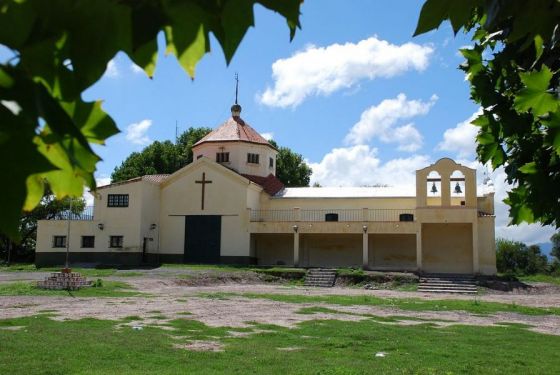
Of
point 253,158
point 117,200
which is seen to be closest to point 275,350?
point 117,200

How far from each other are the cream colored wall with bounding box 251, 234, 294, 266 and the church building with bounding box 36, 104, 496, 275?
2.8 inches

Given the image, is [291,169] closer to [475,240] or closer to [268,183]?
[268,183]

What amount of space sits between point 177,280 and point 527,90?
1120 inches

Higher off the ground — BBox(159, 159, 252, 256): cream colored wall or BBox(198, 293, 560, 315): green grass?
BBox(159, 159, 252, 256): cream colored wall

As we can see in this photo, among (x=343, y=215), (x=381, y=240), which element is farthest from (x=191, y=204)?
(x=381, y=240)

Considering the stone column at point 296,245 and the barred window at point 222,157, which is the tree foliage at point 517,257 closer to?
the stone column at point 296,245

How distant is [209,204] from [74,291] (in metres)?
19.0

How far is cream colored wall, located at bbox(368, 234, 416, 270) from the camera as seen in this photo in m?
40.0

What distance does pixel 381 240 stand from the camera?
4075 centimetres

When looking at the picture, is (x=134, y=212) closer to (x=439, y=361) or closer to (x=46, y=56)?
(x=439, y=361)

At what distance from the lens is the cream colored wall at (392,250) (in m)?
40.0

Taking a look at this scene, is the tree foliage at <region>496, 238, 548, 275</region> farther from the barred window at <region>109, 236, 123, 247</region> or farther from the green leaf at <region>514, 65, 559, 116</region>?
the green leaf at <region>514, 65, 559, 116</region>

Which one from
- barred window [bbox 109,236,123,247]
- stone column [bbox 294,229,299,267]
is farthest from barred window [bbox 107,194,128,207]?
stone column [bbox 294,229,299,267]

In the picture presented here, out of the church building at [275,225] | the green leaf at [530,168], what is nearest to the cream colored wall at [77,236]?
the church building at [275,225]
